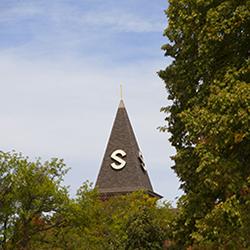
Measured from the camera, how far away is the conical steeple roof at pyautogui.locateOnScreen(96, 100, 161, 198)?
93.4 meters

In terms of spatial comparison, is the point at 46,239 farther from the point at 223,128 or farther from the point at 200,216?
the point at 223,128

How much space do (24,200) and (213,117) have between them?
2607 centimetres

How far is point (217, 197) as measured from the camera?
19469 mm

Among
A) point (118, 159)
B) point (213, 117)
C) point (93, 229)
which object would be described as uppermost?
point (118, 159)

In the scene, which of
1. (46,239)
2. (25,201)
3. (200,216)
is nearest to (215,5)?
(200,216)

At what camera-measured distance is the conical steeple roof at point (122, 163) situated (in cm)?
9344

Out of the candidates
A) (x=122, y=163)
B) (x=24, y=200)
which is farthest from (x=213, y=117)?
(x=122, y=163)

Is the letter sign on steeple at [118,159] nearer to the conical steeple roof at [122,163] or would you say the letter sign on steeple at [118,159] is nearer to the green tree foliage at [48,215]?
the conical steeple roof at [122,163]

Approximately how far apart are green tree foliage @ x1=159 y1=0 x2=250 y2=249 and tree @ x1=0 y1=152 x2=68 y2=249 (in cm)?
2091

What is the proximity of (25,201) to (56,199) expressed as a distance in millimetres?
2021

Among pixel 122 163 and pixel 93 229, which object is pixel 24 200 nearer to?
pixel 93 229

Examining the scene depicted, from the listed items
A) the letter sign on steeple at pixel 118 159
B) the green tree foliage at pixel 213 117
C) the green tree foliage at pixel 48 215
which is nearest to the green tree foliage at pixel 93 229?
the green tree foliage at pixel 48 215

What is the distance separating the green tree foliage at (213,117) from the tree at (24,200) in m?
20.9

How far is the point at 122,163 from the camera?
94812 mm
